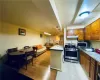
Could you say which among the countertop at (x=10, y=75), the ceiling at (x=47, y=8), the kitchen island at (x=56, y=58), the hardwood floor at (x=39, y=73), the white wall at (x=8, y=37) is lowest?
the hardwood floor at (x=39, y=73)

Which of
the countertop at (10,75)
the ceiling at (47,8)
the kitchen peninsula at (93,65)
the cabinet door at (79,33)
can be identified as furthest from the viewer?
the cabinet door at (79,33)

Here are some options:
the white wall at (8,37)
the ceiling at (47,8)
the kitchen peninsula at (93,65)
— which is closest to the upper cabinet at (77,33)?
the ceiling at (47,8)

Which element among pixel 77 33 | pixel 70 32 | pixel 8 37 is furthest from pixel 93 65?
pixel 8 37

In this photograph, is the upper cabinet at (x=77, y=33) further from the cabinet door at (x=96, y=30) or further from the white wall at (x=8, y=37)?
the white wall at (x=8, y=37)

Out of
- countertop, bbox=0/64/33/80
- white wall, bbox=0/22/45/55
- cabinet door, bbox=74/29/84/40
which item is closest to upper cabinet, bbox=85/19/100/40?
cabinet door, bbox=74/29/84/40

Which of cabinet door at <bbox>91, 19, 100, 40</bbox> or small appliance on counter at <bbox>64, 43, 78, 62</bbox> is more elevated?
cabinet door at <bbox>91, 19, 100, 40</bbox>

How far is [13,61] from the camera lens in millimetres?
3146

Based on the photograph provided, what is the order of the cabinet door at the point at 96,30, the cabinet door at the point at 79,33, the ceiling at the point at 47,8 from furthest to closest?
the cabinet door at the point at 79,33, the cabinet door at the point at 96,30, the ceiling at the point at 47,8

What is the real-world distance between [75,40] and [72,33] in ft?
1.92

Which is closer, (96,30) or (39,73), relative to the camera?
(96,30)

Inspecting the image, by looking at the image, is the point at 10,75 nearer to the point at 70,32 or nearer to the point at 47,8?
the point at 47,8

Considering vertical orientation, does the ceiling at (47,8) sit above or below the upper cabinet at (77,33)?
above

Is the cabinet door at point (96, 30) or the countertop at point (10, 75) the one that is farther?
the cabinet door at point (96, 30)

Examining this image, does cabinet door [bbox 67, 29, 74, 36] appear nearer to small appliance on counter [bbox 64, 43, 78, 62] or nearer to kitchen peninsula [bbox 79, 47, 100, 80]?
small appliance on counter [bbox 64, 43, 78, 62]
